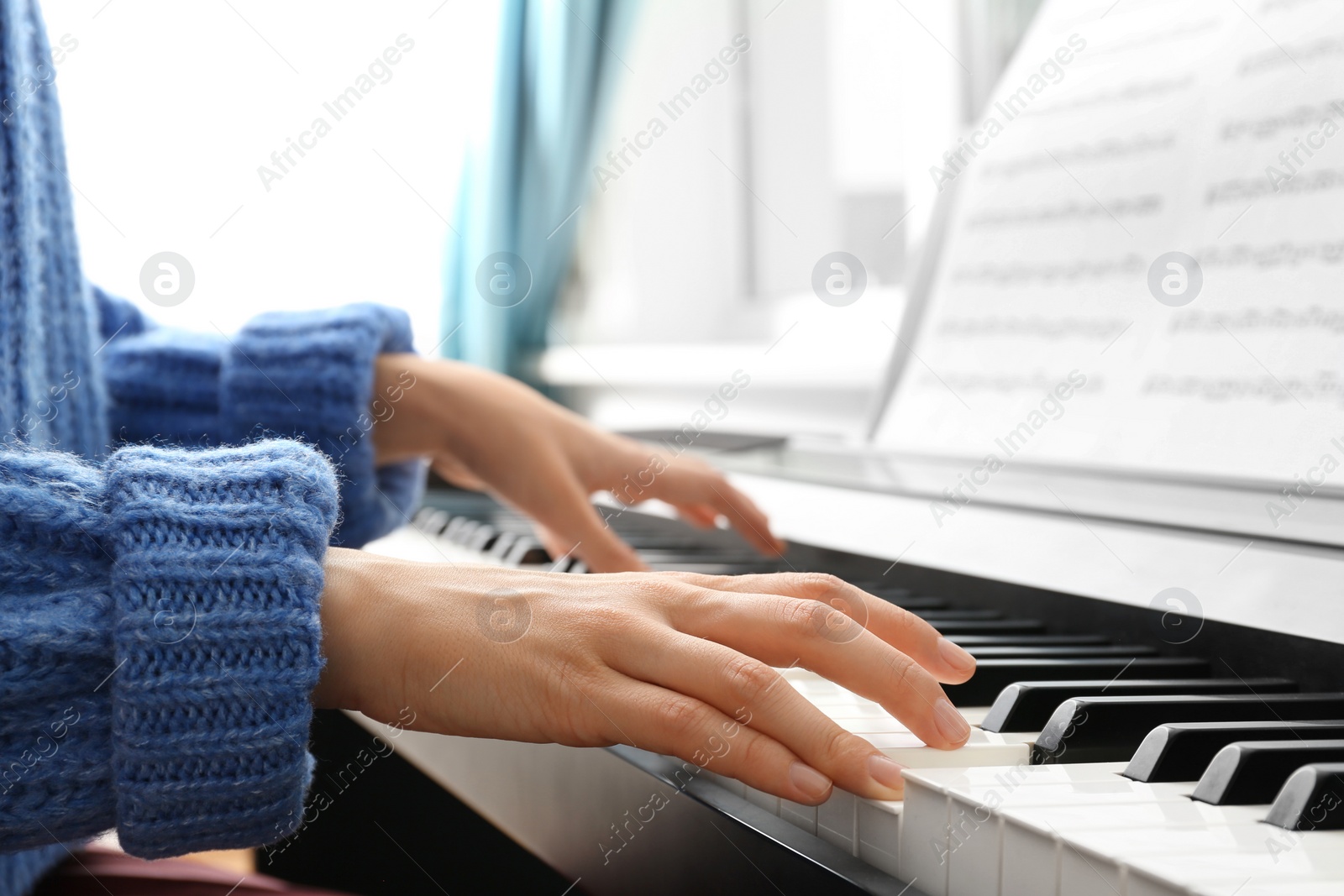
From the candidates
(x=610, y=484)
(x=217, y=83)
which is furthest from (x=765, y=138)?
(x=610, y=484)

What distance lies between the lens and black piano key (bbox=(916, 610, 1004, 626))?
704mm

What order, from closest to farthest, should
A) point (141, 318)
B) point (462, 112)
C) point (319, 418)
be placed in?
point (319, 418) → point (141, 318) → point (462, 112)

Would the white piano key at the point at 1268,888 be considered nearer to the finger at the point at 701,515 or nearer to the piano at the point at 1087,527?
the piano at the point at 1087,527

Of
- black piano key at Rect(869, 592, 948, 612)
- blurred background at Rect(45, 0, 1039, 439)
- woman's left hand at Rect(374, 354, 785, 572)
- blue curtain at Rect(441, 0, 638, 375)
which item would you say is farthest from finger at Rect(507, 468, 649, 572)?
blue curtain at Rect(441, 0, 638, 375)

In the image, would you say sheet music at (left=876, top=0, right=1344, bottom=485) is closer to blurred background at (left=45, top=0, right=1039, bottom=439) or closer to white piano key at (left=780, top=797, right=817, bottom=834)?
white piano key at (left=780, top=797, right=817, bottom=834)

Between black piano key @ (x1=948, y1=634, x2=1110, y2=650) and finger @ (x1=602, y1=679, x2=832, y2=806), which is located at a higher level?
black piano key @ (x1=948, y1=634, x2=1110, y2=650)

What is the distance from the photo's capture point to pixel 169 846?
0.48m

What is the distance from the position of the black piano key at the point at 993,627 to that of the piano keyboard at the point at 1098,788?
4cm

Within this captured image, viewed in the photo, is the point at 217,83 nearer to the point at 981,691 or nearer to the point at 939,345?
the point at 939,345

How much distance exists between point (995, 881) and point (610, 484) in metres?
0.67

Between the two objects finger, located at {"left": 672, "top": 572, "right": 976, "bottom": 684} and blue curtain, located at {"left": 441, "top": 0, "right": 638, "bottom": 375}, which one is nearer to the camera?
finger, located at {"left": 672, "top": 572, "right": 976, "bottom": 684}

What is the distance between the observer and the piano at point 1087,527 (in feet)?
1.37

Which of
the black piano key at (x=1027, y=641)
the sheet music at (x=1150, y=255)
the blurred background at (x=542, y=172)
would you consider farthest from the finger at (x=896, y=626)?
the blurred background at (x=542, y=172)

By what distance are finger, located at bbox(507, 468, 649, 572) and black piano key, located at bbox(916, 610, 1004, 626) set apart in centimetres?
27
